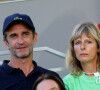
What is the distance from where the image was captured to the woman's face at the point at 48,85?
5.66ft

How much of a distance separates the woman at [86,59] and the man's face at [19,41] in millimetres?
419

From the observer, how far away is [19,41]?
212 centimetres

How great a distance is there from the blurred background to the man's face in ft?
7.58

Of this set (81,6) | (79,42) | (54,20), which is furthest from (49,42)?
(79,42)

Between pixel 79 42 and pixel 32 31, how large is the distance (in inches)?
16.6

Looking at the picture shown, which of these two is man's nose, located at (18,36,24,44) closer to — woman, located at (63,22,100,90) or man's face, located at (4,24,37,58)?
man's face, located at (4,24,37,58)

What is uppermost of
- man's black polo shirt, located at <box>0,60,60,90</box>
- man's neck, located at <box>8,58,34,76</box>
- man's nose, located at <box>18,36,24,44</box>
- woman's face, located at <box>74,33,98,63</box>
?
man's nose, located at <box>18,36,24,44</box>

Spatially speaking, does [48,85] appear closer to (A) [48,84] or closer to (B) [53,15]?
(A) [48,84]

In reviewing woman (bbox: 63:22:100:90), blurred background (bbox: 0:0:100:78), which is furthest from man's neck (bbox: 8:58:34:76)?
blurred background (bbox: 0:0:100:78)

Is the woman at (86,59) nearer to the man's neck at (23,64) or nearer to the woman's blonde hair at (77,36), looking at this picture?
the woman's blonde hair at (77,36)

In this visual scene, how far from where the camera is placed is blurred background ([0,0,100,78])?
4488mm

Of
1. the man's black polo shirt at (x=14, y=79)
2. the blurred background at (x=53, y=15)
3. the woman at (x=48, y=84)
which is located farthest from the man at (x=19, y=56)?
the blurred background at (x=53, y=15)

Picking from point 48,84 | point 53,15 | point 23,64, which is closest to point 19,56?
point 23,64

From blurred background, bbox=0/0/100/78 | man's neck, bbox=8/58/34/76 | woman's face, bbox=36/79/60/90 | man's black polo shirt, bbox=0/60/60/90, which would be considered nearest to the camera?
woman's face, bbox=36/79/60/90
